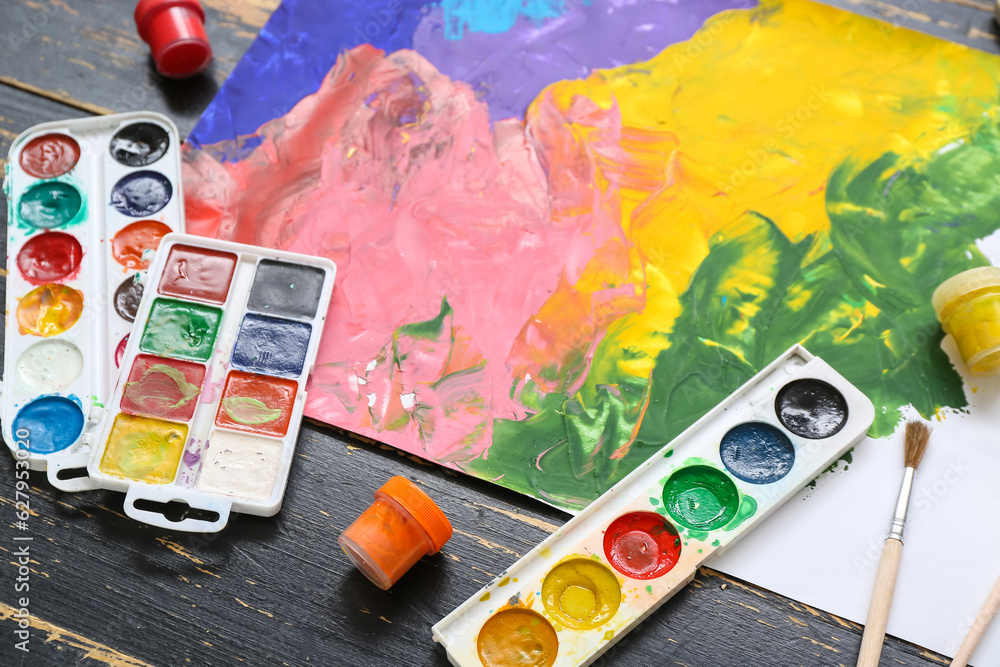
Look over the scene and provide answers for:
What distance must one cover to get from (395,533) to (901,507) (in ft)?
2.62

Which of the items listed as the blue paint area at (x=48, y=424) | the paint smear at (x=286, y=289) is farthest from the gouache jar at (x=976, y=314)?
the blue paint area at (x=48, y=424)

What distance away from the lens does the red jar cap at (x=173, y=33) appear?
5.01ft

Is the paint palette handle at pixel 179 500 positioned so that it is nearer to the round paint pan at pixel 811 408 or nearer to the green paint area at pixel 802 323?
the green paint area at pixel 802 323

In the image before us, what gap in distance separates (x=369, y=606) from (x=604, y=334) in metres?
0.61

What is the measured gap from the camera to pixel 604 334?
4.41 feet

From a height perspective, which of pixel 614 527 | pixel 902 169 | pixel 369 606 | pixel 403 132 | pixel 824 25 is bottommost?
pixel 369 606

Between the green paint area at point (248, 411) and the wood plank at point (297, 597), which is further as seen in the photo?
the green paint area at point (248, 411)

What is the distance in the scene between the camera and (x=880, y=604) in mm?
1114

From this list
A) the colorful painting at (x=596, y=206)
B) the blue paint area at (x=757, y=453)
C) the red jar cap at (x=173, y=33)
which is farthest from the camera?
the red jar cap at (x=173, y=33)

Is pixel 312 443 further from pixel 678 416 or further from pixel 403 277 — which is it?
pixel 678 416

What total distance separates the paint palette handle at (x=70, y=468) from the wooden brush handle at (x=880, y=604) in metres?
1.21

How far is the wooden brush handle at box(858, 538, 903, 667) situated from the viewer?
3.59 ft

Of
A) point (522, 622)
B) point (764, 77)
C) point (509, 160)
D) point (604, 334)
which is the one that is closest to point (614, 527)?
point (522, 622)

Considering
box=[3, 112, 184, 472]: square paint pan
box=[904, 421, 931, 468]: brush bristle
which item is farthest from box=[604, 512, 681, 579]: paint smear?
box=[3, 112, 184, 472]: square paint pan
